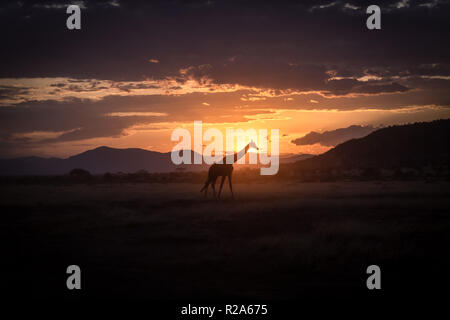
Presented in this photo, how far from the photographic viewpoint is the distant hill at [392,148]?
74000 mm

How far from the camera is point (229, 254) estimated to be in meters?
10.5

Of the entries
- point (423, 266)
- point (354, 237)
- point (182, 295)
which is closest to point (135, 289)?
point (182, 295)

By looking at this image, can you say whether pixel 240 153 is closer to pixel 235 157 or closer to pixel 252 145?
pixel 235 157

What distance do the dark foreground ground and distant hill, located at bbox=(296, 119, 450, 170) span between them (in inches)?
2204

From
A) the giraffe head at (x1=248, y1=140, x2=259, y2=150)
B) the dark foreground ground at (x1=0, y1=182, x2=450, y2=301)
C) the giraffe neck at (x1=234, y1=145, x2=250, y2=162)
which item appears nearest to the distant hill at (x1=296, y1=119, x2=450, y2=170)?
the giraffe head at (x1=248, y1=140, x2=259, y2=150)

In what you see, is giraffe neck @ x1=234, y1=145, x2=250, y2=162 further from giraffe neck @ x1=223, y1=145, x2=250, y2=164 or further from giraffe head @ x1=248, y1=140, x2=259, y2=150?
giraffe head @ x1=248, y1=140, x2=259, y2=150

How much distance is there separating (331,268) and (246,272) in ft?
6.03

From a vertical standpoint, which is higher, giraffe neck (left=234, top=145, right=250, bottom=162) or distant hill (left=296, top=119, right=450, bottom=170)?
distant hill (left=296, top=119, right=450, bottom=170)

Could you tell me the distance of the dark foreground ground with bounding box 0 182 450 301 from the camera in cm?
786

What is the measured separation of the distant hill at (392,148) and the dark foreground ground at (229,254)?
5598cm

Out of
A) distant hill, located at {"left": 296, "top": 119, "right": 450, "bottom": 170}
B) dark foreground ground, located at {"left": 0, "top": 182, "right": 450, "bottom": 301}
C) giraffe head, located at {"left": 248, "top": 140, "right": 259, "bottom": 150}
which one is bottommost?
dark foreground ground, located at {"left": 0, "top": 182, "right": 450, "bottom": 301}

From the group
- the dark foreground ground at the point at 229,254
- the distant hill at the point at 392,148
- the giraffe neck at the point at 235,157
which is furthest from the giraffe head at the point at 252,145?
the distant hill at the point at 392,148

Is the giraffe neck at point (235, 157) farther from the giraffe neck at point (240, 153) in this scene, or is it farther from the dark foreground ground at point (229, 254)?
the dark foreground ground at point (229, 254)

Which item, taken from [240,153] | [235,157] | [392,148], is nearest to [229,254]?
[235,157]
